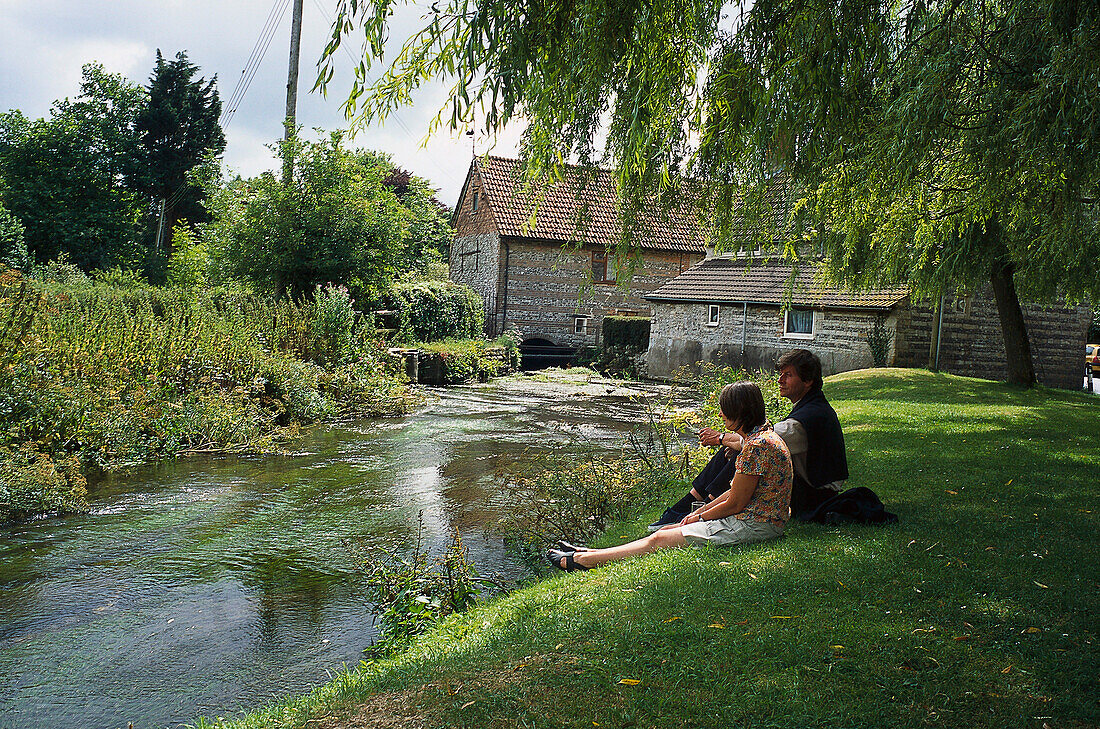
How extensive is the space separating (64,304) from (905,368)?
60.3 feet

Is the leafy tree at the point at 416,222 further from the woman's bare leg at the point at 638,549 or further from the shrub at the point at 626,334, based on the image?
the woman's bare leg at the point at 638,549

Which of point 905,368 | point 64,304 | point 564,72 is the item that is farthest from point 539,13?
point 905,368

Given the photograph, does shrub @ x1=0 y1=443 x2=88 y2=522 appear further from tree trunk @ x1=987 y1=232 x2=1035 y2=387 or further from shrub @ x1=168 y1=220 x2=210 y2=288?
shrub @ x1=168 y1=220 x2=210 y2=288

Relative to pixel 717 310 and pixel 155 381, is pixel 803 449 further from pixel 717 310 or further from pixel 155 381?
pixel 717 310

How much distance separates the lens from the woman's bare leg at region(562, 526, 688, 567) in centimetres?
565

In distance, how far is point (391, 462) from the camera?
37.8 ft

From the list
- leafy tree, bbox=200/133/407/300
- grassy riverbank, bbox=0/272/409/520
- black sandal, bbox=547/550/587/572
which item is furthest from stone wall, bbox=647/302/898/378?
black sandal, bbox=547/550/587/572

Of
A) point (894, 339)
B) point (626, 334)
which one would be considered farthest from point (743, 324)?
point (626, 334)

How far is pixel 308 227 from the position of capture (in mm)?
21594

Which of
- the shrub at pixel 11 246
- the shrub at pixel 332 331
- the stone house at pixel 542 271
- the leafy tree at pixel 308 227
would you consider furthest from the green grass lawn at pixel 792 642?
the shrub at pixel 11 246

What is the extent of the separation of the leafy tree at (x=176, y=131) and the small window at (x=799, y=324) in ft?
107

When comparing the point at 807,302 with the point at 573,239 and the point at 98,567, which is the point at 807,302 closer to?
the point at 573,239

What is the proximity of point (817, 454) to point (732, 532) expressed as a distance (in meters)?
0.97

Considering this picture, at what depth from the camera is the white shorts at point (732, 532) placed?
18.0ft
